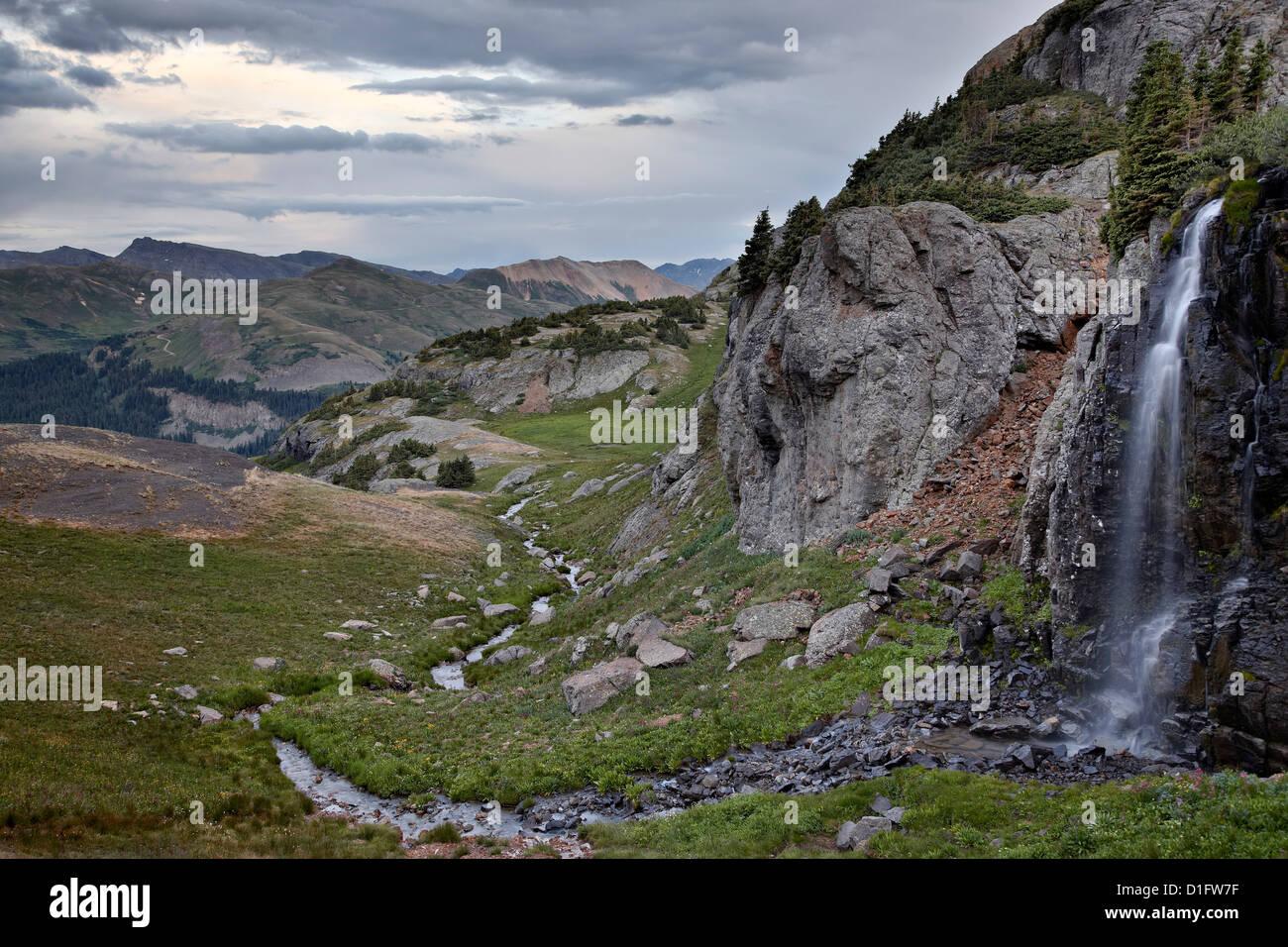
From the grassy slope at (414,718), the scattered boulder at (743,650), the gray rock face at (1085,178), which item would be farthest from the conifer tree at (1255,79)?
the scattered boulder at (743,650)

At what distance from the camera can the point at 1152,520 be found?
54.7 feet

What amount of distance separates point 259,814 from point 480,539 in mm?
41447

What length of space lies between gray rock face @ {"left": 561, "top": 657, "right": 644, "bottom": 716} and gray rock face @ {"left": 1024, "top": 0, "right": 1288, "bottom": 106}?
48.9 m

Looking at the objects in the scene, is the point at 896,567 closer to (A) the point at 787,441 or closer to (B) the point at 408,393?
(A) the point at 787,441

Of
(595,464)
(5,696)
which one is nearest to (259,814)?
(5,696)

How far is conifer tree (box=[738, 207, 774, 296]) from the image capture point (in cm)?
4706

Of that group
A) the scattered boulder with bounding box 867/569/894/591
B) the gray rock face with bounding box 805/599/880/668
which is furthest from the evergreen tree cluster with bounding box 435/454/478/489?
the scattered boulder with bounding box 867/569/894/591

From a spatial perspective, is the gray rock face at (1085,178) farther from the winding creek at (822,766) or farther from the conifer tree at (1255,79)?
the winding creek at (822,766)

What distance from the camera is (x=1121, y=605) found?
17.0m

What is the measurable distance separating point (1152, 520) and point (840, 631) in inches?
372

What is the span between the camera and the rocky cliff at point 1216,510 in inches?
569

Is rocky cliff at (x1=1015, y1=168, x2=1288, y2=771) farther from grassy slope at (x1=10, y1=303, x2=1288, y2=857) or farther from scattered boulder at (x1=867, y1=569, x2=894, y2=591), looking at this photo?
scattered boulder at (x1=867, y1=569, x2=894, y2=591)

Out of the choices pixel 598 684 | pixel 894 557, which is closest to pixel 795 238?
pixel 894 557
